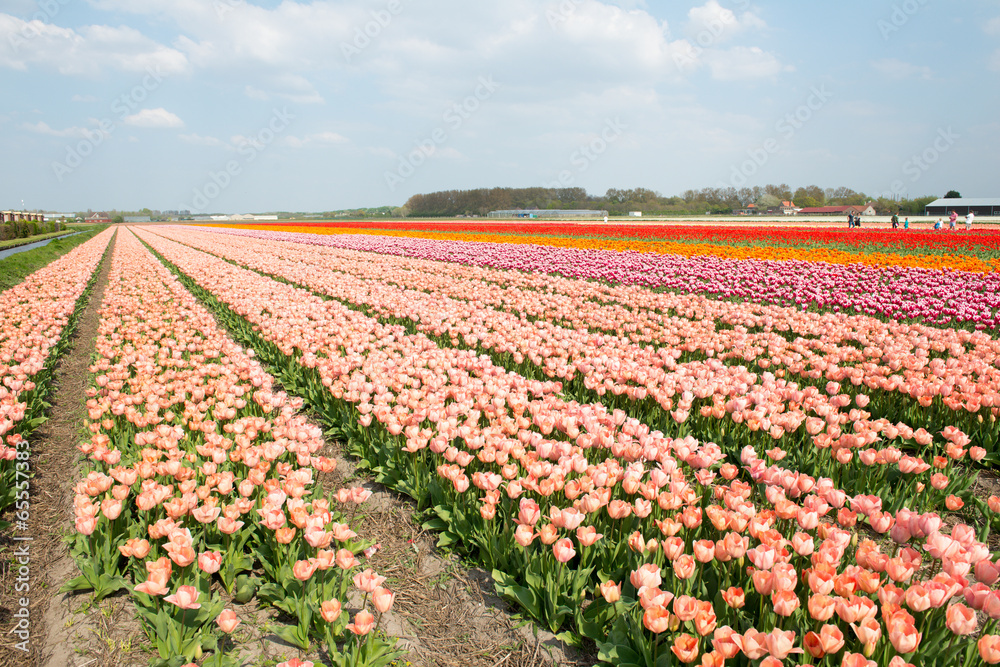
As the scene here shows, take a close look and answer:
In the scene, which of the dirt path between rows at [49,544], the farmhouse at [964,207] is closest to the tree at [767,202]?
the farmhouse at [964,207]

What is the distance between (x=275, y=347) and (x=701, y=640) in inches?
278

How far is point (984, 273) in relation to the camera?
12.8m

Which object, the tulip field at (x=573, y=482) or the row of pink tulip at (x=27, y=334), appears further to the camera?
the row of pink tulip at (x=27, y=334)

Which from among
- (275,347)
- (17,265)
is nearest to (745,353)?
(275,347)

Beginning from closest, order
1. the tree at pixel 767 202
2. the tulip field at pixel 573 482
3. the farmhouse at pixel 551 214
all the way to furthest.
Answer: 1. the tulip field at pixel 573 482
2. the farmhouse at pixel 551 214
3. the tree at pixel 767 202

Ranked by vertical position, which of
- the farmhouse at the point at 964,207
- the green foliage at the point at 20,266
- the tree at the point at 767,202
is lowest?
the green foliage at the point at 20,266

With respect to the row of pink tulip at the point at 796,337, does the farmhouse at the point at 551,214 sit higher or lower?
higher

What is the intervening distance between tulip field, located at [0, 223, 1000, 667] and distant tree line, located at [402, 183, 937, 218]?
9464 centimetres

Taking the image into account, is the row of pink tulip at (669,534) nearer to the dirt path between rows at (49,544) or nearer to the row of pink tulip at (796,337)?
the dirt path between rows at (49,544)

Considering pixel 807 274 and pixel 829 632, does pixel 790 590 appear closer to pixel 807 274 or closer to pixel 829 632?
pixel 829 632

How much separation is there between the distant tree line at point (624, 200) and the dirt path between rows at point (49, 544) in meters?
97.6

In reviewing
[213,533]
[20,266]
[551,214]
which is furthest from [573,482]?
[551,214]

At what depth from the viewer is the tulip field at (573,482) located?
2.29 m

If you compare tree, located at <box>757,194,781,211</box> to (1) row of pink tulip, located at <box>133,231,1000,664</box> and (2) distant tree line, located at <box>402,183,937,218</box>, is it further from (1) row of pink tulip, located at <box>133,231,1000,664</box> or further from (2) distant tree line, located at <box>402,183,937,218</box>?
(1) row of pink tulip, located at <box>133,231,1000,664</box>
